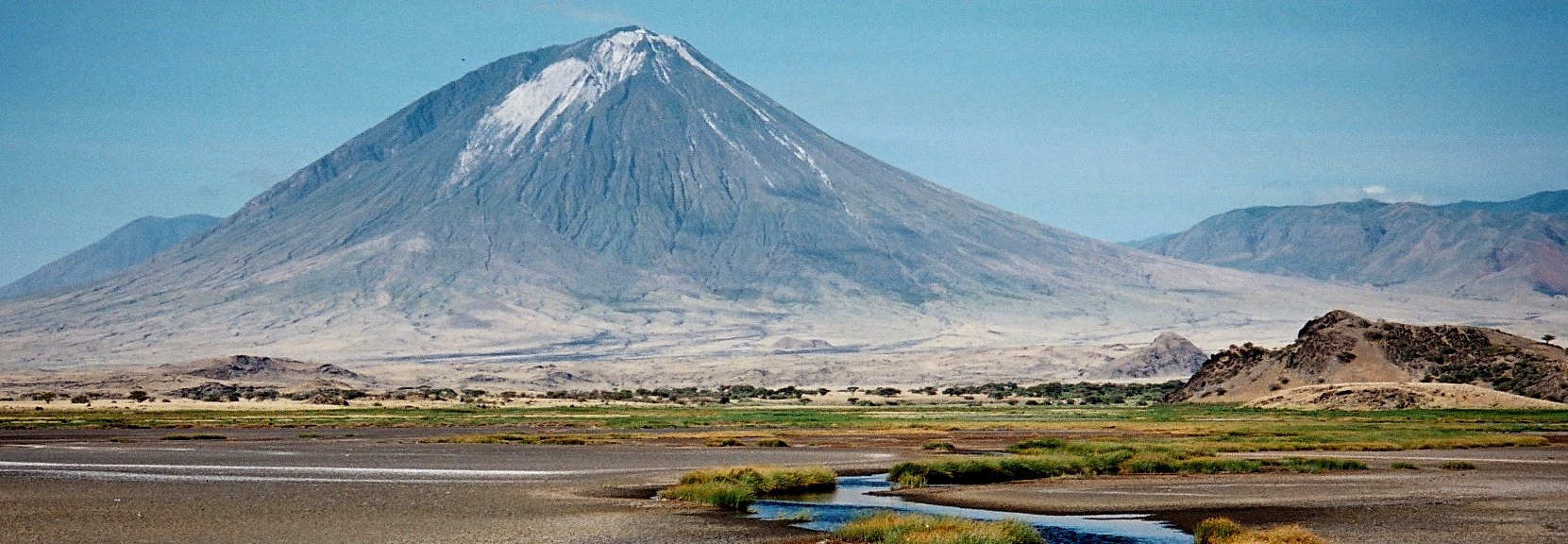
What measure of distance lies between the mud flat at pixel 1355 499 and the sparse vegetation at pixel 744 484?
2275mm

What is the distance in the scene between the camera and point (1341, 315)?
92250 mm

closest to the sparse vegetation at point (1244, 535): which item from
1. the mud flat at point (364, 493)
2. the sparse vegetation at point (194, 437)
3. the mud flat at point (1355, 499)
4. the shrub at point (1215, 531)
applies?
the shrub at point (1215, 531)

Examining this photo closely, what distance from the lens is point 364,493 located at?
3538cm

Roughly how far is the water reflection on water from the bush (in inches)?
47.5

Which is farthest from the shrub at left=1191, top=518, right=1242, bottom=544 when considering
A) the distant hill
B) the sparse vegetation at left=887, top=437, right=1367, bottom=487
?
the distant hill

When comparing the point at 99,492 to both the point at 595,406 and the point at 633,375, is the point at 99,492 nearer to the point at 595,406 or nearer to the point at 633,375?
the point at 595,406

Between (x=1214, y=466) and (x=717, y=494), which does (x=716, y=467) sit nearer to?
(x=717, y=494)

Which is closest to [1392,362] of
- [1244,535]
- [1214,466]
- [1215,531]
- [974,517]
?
[1214,466]

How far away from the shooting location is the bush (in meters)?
25.1

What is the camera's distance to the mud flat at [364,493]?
28.4 metres

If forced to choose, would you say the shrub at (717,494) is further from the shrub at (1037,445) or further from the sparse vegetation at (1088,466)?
the shrub at (1037,445)

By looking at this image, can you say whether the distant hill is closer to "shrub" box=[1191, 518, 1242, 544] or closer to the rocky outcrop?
the rocky outcrop

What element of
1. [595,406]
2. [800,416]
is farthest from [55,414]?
[800,416]

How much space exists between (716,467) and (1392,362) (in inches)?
2145
